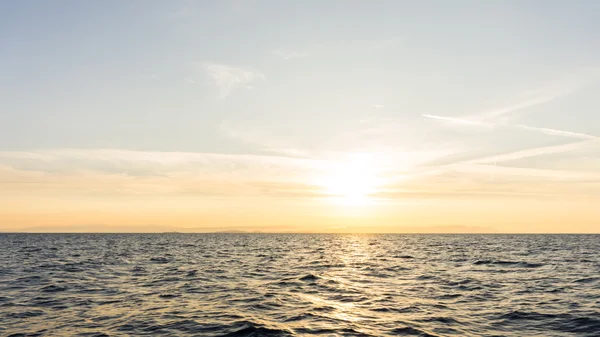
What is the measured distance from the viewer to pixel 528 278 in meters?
34.7

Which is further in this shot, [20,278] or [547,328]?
[20,278]

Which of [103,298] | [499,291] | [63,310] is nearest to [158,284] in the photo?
[103,298]

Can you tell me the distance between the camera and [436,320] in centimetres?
2031

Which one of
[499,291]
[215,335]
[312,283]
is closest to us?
[215,335]

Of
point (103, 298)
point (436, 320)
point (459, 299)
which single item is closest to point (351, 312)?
point (436, 320)

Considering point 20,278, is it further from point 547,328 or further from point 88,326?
point 547,328

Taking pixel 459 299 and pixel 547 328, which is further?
pixel 459 299

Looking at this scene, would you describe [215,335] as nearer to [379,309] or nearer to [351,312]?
[351,312]

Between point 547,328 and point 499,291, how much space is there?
9.78 meters

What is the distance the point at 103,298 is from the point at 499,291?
25.5 m

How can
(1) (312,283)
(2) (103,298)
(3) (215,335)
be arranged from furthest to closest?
(1) (312,283)
(2) (103,298)
(3) (215,335)

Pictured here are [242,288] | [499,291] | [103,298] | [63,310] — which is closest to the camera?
[63,310]

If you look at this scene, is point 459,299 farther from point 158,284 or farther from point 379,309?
point 158,284

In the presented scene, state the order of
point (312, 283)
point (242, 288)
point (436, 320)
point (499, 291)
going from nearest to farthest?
point (436, 320)
point (499, 291)
point (242, 288)
point (312, 283)
